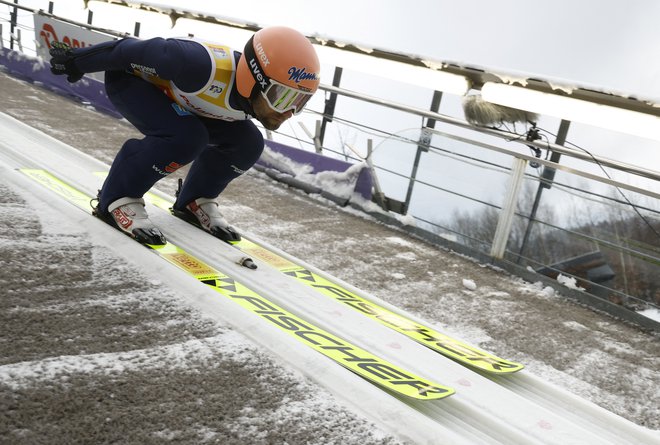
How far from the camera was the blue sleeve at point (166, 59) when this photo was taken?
9.71ft

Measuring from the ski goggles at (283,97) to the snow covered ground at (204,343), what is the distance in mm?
1113

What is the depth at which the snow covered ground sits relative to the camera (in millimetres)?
1639

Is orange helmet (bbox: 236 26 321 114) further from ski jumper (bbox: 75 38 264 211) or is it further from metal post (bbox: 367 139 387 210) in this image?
metal post (bbox: 367 139 387 210)

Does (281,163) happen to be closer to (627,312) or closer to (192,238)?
(192,238)

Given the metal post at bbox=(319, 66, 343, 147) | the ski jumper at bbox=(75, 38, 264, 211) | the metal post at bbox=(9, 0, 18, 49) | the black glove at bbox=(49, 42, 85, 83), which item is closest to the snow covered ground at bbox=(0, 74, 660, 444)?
the ski jumper at bbox=(75, 38, 264, 211)

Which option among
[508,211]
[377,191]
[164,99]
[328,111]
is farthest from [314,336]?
[328,111]

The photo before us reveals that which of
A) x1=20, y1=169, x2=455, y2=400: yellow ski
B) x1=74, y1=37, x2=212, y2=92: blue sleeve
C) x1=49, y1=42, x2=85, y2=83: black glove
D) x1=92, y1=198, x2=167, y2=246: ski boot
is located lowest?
x1=20, y1=169, x2=455, y2=400: yellow ski

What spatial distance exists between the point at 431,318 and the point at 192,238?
1.53 meters

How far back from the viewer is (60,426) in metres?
1.50

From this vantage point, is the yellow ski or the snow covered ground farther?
the yellow ski

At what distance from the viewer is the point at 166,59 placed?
9.68 ft

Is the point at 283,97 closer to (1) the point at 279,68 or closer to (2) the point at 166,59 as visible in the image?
(1) the point at 279,68

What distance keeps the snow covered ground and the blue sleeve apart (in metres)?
0.96

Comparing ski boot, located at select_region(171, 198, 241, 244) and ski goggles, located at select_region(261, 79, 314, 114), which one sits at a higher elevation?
ski goggles, located at select_region(261, 79, 314, 114)
